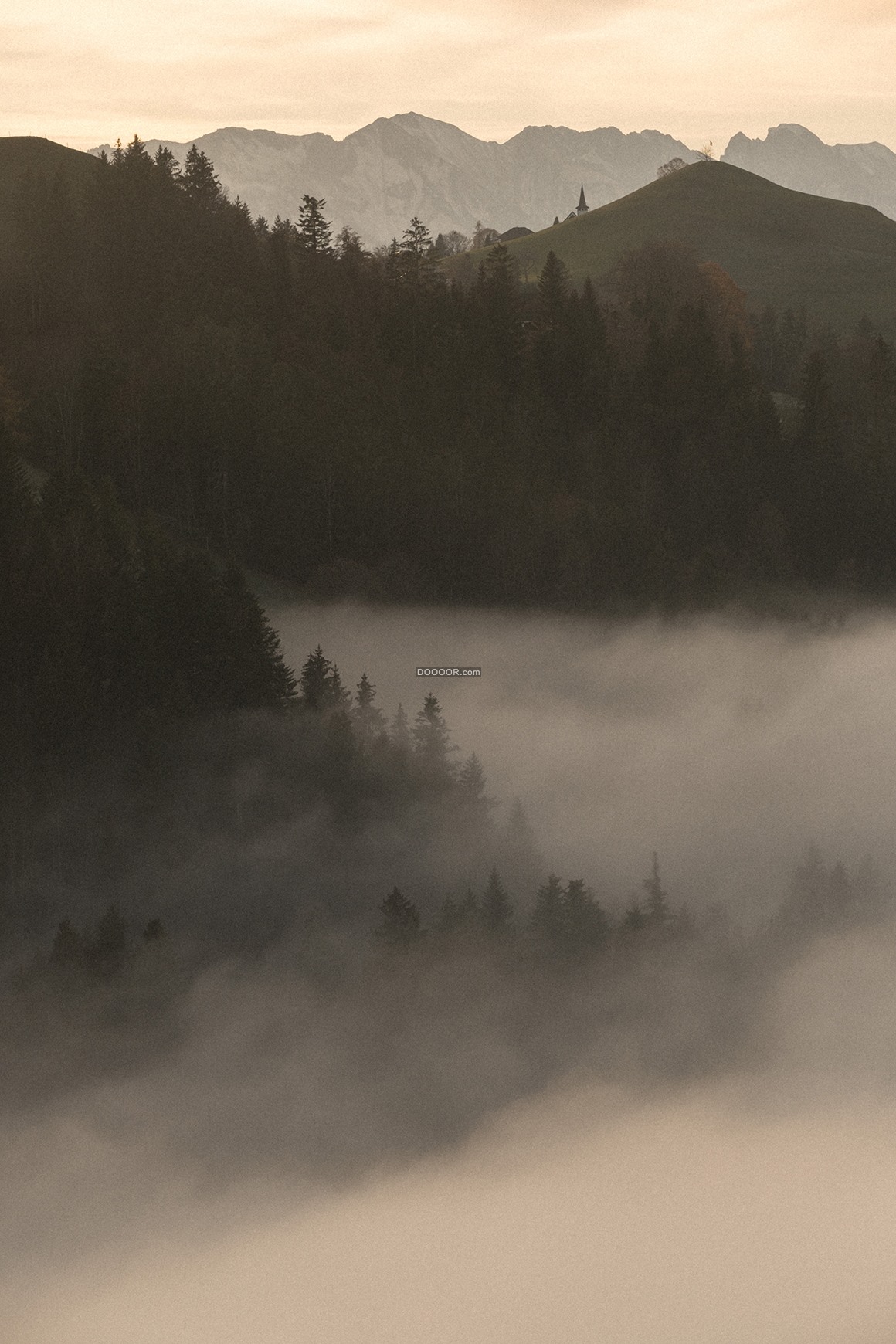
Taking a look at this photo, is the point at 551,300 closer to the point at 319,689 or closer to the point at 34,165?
the point at 34,165

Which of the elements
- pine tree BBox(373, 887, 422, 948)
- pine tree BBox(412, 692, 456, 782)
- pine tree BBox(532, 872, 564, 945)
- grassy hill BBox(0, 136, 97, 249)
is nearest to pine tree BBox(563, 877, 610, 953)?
pine tree BBox(532, 872, 564, 945)

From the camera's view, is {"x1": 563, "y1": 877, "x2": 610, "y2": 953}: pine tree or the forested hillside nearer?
the forested hillside

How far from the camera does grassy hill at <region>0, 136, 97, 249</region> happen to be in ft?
452

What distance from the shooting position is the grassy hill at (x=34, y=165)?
138 m

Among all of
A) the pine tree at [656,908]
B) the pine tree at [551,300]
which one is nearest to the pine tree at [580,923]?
the pine tree at [656,908]

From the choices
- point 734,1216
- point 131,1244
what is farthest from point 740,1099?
point 131,1244

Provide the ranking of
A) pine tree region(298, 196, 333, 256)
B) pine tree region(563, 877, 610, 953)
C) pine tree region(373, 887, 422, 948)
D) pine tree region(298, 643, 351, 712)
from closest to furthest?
pine tree region(298, 643, 351, 712)
pine tree region(373, 887, 422, 948)
pine tree region(563, 877, 610, 953)
pine tree region(298, 196, 333, 256)

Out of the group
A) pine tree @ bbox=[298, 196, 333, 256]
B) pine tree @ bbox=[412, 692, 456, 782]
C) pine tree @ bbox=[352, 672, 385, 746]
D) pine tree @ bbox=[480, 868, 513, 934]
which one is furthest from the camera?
pine tree @ bbox=[298, 196, 333, 256]

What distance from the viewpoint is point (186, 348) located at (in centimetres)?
11469

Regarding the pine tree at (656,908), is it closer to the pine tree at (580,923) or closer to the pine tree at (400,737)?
the pine tree at (580,923)

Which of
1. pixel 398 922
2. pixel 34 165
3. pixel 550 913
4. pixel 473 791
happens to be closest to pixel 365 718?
pixel 473 791

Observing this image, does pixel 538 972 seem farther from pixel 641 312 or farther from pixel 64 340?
pixel 641 312

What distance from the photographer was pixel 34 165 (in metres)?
152

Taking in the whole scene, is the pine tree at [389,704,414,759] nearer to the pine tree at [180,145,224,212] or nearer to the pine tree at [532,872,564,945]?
the pine tree at [532,872,564,945]
